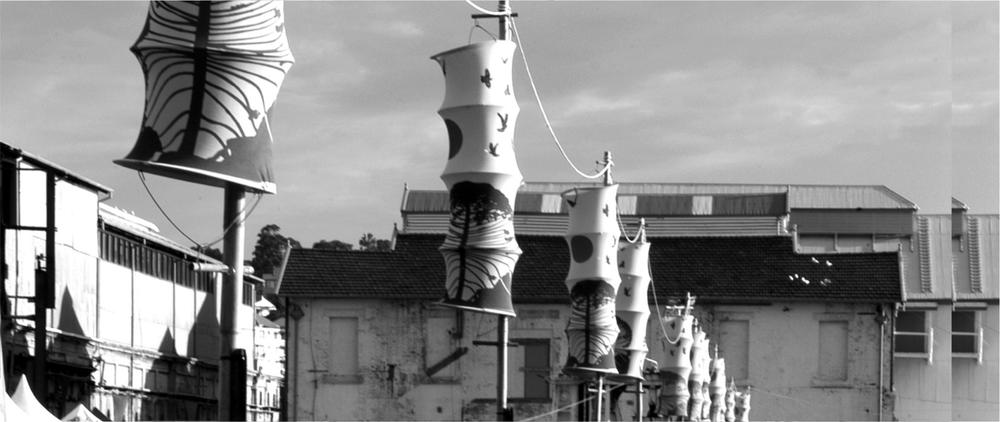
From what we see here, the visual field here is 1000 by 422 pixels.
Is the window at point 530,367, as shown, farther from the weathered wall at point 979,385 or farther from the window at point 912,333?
the weathered wall at point 979,385

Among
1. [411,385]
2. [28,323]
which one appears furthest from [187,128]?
[411,385]

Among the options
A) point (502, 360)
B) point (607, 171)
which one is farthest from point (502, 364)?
point (607, 171)

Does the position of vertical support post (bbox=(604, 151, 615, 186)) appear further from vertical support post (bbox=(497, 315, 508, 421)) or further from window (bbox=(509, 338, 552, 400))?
window (bbox=(509, 338, 552, 400))

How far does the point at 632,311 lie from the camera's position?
30.8m

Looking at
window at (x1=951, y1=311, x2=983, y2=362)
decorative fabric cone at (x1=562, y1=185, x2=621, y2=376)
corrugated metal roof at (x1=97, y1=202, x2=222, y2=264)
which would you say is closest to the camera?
window at (x1=951, y1=311, x2=983, y2=362)

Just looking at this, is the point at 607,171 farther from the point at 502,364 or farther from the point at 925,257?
the point at 925,257

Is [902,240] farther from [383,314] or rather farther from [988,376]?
[988,376]

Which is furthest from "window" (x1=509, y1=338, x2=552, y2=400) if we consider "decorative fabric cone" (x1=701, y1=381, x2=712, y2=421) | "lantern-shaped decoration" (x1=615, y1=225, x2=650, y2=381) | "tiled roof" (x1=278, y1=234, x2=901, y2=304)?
"lantern-shaped decoration" (x1=615, y1=225, x2=650, y2=381)

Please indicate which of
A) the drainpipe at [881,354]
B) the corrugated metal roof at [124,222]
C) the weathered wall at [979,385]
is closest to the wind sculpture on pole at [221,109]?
the weathered wall at [979,385]

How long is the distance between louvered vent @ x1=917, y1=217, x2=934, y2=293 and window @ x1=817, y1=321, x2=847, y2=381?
6.22 metres

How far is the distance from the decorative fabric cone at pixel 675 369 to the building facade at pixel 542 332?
2173 cm

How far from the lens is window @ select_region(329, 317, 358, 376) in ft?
209

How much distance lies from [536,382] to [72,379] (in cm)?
3597

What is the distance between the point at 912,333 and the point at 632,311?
138 feet
